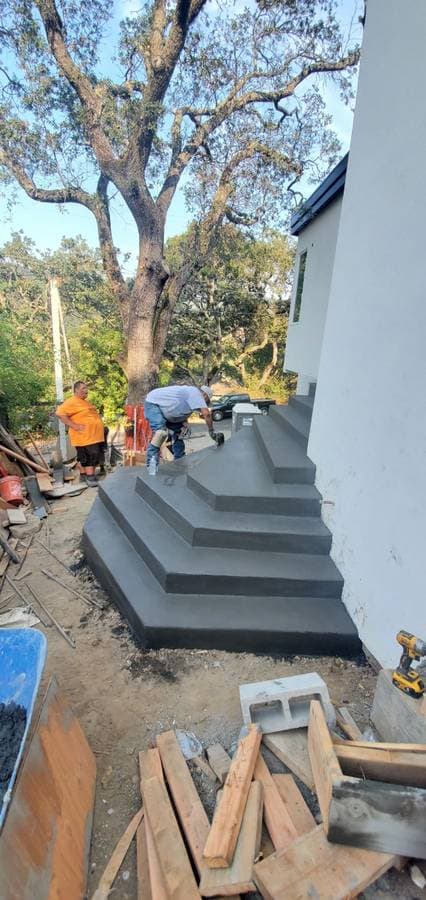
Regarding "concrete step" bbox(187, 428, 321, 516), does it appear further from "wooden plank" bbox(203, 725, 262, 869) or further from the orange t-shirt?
the orange t-shirt

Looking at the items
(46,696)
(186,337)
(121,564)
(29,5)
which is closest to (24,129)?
(29,5)

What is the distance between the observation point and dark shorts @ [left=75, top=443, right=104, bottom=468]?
Result: 20.1ft

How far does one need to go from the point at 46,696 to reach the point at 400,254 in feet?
10.1

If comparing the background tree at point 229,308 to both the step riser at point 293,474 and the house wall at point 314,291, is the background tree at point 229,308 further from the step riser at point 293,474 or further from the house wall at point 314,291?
the step riser at point 293,474

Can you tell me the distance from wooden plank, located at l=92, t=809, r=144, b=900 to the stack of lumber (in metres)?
0.02

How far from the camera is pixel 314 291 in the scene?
6.48 m

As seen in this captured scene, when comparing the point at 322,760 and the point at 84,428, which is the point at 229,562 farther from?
the point at 84,428

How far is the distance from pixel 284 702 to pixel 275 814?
0.46 metres

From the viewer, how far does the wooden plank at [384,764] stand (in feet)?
4.36

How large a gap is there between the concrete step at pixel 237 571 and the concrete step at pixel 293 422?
163 cm

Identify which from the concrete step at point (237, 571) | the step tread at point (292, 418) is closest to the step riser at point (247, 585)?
the concrete step at point (237, 571)

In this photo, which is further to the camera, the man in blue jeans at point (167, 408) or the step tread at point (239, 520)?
the man in blue jeans at point (167, 408)

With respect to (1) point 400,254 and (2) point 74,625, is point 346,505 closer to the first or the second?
(1) point 400,254

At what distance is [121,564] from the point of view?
3.30 m
